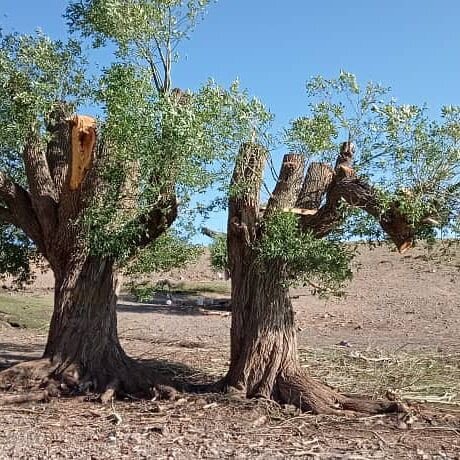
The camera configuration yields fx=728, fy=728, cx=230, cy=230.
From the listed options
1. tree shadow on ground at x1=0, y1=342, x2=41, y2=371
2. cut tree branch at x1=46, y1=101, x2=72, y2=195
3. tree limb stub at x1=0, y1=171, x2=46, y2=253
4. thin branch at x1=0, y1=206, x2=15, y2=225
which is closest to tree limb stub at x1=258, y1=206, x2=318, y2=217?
cut tree branch at x1=46, y1=101, x2=72, y2=195

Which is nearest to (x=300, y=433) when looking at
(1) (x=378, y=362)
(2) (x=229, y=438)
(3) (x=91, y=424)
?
(2) (x=229, y=438)

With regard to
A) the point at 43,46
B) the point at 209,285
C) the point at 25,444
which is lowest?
the point at 25,444

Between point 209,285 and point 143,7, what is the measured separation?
15029 mm

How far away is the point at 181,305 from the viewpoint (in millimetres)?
20500

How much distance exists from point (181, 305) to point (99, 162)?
467 inches

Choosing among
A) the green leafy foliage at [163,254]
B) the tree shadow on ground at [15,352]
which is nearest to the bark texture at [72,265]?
the green leafy foliage at [163,254]

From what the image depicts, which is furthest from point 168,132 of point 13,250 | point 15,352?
point 15,352

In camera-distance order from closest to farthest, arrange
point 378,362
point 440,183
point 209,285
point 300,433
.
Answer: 1. point 300,433
2. point 440,183
3. point 378,362
4. point 209,285

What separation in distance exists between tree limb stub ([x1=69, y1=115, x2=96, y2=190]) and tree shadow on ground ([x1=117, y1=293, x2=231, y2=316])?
1036 centimetres

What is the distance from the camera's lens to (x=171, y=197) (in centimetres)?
872

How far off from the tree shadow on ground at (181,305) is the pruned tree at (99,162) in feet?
30.3

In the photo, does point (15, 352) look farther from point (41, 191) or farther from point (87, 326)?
point (41, 191)

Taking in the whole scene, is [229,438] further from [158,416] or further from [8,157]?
[8,157]

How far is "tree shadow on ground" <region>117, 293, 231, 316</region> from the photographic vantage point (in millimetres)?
19469
